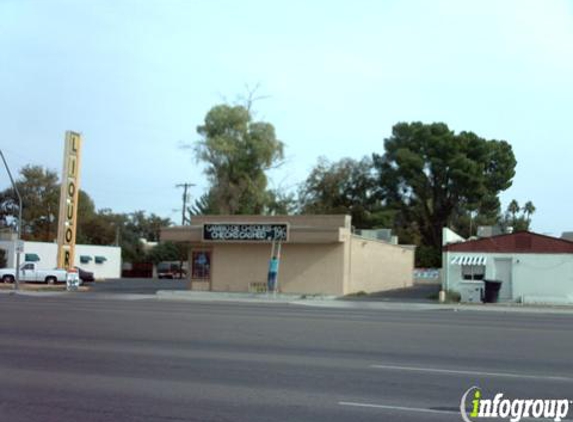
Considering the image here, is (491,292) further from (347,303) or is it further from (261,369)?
(261,369)

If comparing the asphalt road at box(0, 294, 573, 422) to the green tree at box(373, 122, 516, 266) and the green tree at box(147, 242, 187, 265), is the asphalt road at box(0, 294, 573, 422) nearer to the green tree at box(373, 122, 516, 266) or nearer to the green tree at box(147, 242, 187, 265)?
the green tree at box(373, 122, 516, 266)

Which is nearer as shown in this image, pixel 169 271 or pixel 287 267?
pixel 287 267

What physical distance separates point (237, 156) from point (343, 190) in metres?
18.8

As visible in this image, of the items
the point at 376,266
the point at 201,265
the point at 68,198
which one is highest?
the point at 68,198

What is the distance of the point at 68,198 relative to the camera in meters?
49.2

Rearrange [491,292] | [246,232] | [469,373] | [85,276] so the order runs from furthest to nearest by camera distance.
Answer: [85,276]
[246,232]
[491,292]
[469,373]

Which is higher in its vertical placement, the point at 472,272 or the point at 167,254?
the point at 167,254

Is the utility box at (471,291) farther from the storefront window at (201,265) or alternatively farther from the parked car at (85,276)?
the parked car at (85,276)

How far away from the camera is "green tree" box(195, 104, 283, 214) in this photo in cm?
5984

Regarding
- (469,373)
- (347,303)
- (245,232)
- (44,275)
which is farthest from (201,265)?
(469,373)

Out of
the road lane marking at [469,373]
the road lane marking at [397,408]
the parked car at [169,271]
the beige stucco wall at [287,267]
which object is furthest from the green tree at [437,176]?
the road lane marking at [397,408]

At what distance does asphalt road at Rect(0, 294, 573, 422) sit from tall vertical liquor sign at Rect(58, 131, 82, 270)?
98.2 ft

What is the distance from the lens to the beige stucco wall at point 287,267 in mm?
40125

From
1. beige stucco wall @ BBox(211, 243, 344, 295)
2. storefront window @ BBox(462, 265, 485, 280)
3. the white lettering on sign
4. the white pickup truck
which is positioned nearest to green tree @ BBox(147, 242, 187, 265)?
the white pickup truck
